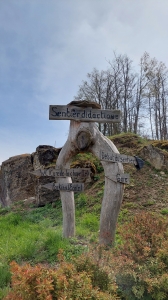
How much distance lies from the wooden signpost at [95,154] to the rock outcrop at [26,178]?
4373mm

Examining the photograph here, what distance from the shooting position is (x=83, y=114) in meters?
5.15

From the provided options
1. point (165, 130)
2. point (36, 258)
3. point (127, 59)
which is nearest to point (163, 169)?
point (36, 258)

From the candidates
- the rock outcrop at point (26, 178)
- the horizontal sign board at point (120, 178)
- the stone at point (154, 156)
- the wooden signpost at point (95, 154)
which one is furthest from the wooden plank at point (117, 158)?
the stone at point (154, 156)

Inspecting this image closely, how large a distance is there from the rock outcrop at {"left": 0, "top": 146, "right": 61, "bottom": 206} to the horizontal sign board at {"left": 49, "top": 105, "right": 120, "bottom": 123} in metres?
5.29

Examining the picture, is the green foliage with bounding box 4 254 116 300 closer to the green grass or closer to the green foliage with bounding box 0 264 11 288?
the green grass

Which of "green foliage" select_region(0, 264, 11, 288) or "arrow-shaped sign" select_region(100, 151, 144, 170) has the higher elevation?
"arrow-shaped sign" select_region(100, 151, 144, 170)

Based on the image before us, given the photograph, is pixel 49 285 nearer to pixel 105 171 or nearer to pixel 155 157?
pixel 105 171

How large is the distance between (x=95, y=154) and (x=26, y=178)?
898 centimetres

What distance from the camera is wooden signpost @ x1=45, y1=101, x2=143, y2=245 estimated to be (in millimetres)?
4824

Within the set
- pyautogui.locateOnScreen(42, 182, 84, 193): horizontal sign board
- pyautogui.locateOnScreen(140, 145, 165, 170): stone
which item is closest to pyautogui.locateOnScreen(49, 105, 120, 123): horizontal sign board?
pyautogui.locateOnScreen(42, 182, 84, 193): horizontal sign board

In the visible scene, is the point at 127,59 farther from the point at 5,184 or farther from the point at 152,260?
the point at 152,260

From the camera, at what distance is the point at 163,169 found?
10.4 m

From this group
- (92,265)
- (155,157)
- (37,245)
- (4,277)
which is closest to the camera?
(92,265)

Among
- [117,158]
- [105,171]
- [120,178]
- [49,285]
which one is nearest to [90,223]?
[105,171]
